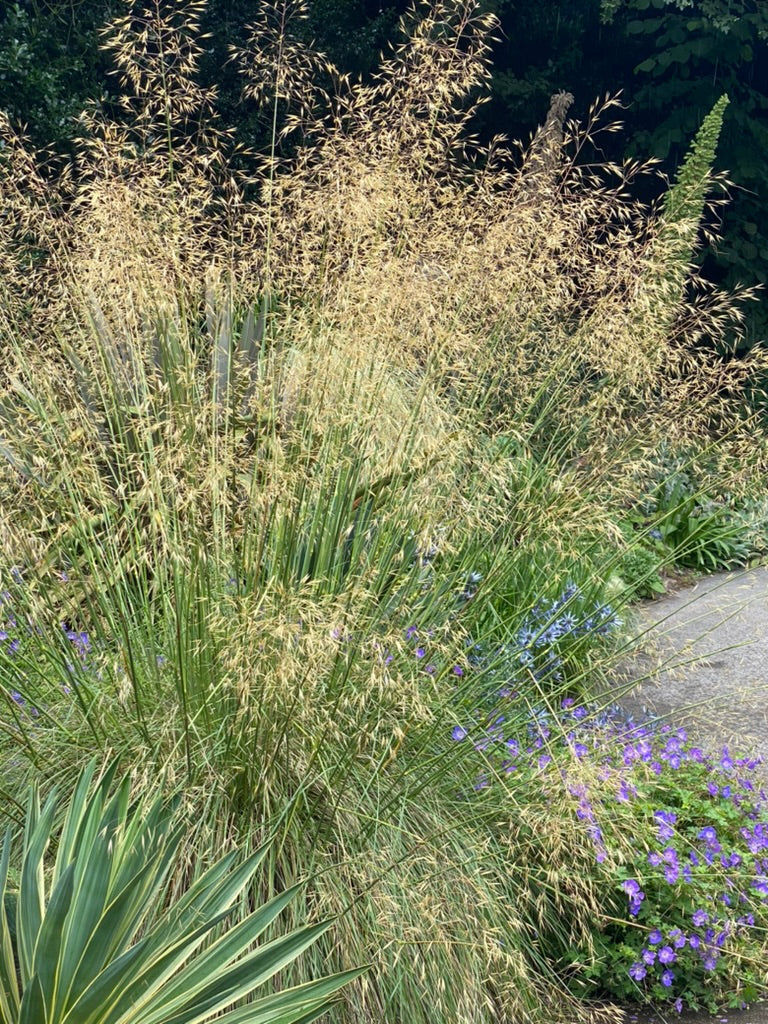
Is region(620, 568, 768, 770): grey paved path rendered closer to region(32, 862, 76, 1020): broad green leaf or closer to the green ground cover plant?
the green ground cover plant

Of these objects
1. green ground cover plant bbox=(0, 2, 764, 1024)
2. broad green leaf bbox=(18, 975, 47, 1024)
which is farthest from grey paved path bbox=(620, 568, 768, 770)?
broad green leaf bbox=(18, 975, 47, 1024)

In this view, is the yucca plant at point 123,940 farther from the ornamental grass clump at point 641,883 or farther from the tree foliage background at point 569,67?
the tree foliage background at point 569,67

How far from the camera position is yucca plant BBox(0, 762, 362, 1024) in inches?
68.2

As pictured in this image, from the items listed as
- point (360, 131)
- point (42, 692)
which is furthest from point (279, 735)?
point (360, 131)

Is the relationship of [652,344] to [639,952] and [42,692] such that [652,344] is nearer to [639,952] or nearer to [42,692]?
[639,952]

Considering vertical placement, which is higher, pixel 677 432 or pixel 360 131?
pixel 360 131

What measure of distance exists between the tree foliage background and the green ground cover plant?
5.07 m

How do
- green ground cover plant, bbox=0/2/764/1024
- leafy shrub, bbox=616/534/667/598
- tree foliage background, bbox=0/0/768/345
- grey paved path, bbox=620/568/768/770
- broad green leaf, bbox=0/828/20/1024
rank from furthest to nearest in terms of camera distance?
tree foliage background, bbox=0/0/768/345 < leafy shrub, bbox=616/534/667/598 < grey paved path, bbox=620/568/768/770 < green ground cover plant, bbox=0/2/764/1024 < broad green leaf, bbox=0/828/20/1024

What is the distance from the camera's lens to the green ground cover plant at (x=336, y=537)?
2260 millimetres

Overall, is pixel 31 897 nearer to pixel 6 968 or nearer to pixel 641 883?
pixel 6 968

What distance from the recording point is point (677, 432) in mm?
3111

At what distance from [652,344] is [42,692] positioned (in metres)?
1.88

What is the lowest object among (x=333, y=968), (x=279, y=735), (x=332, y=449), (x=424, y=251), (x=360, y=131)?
(x=333, y=968)

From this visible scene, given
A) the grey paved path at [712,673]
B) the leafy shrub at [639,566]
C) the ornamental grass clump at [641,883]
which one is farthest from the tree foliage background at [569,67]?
the ornamental grass clump at [641,883]
